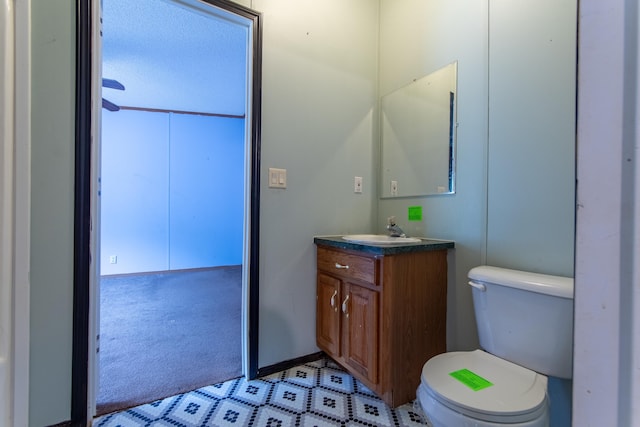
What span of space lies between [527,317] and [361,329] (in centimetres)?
72

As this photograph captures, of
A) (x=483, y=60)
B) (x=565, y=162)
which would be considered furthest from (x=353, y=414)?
(x=483, y=60)

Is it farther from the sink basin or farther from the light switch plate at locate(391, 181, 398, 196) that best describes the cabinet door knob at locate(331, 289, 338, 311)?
the light switch plate at locate(391, 181, 398, 196)

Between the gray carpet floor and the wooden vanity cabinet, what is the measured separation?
75cm

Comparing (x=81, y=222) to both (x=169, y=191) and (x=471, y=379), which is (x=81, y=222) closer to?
(x=471, y=379)

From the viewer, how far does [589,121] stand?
0.36 m

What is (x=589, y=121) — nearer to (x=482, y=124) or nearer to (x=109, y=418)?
(x=482, y=124)

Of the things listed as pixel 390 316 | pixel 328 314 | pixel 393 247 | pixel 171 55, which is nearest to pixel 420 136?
pixel 393 247

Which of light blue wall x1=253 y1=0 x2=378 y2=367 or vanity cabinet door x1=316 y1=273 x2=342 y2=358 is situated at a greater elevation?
light blue wall x1=253 y1=0 x2=378 y2=367

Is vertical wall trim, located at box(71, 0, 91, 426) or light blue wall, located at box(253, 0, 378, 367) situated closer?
vertical wall trim, located at box(71, 0, 91, 426)

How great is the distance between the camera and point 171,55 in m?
2.80

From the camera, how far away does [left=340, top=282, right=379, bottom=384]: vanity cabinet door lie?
139cm

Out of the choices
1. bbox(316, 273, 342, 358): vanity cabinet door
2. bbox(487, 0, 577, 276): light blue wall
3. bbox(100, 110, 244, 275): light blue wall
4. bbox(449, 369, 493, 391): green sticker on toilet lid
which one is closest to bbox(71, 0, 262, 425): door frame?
bbox(316, 273, 342, 358): vanity cabinet door

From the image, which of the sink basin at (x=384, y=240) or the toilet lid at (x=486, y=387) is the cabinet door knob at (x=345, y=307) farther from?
the toilet lid at (x=486, y=387)

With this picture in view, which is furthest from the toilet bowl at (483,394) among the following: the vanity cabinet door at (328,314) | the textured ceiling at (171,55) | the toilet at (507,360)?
the textured ceiling at (171,55)
